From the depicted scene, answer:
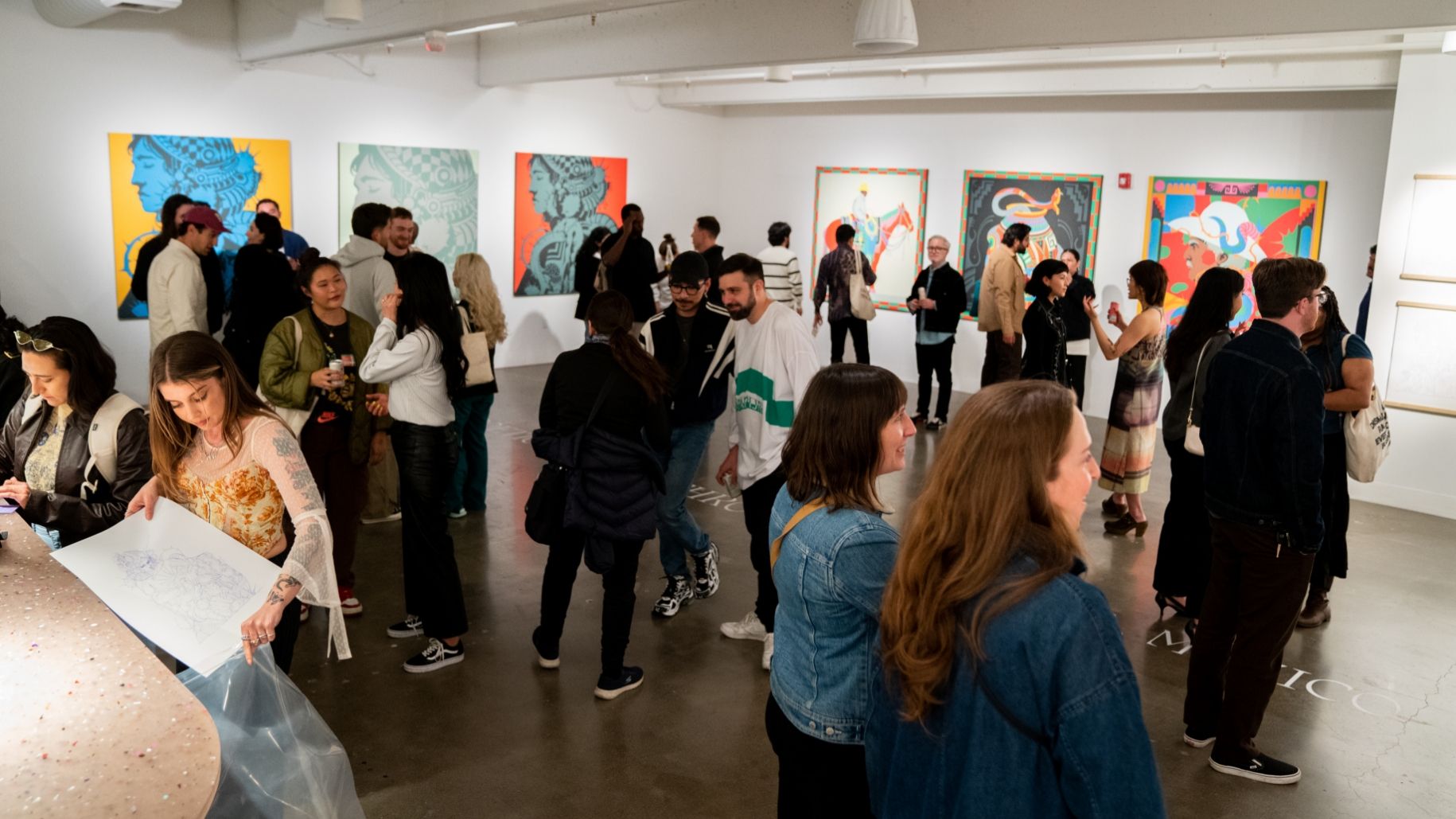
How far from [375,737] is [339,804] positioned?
3.65 feet

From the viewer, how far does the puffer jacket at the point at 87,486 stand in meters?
3.16

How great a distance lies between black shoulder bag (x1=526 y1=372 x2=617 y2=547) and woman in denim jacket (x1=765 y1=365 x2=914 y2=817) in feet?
5.69

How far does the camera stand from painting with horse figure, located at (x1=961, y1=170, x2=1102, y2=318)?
10.1m

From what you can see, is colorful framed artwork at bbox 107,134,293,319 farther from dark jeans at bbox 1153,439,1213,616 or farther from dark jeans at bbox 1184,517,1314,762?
dark jeans at bbox 1184,517,1314,762

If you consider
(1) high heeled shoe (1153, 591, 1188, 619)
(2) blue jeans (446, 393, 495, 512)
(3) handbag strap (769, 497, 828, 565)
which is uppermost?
(3) handbag strap (769, 497, 828, 565)

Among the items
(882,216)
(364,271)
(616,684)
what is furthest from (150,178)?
(882,216)

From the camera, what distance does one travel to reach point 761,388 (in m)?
4.25

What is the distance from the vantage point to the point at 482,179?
10.9m

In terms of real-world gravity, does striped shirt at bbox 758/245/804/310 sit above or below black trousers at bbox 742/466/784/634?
above

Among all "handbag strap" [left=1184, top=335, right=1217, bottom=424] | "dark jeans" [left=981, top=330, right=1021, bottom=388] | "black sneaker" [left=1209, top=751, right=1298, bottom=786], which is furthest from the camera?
"dark jeans" [left=981, top=330, right=1021, bottom=388]

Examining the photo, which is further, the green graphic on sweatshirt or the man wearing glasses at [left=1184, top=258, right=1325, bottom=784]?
the green graphic on sweatshirt

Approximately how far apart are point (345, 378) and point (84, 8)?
15.0 ft

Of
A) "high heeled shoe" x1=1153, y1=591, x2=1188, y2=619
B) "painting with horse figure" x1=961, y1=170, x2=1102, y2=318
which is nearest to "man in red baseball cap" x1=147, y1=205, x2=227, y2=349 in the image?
"high heeled shoe" x1=1153, y1=591, x2=1188, y2=619

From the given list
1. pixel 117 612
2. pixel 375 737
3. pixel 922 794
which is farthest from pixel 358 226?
pixel 922 794
